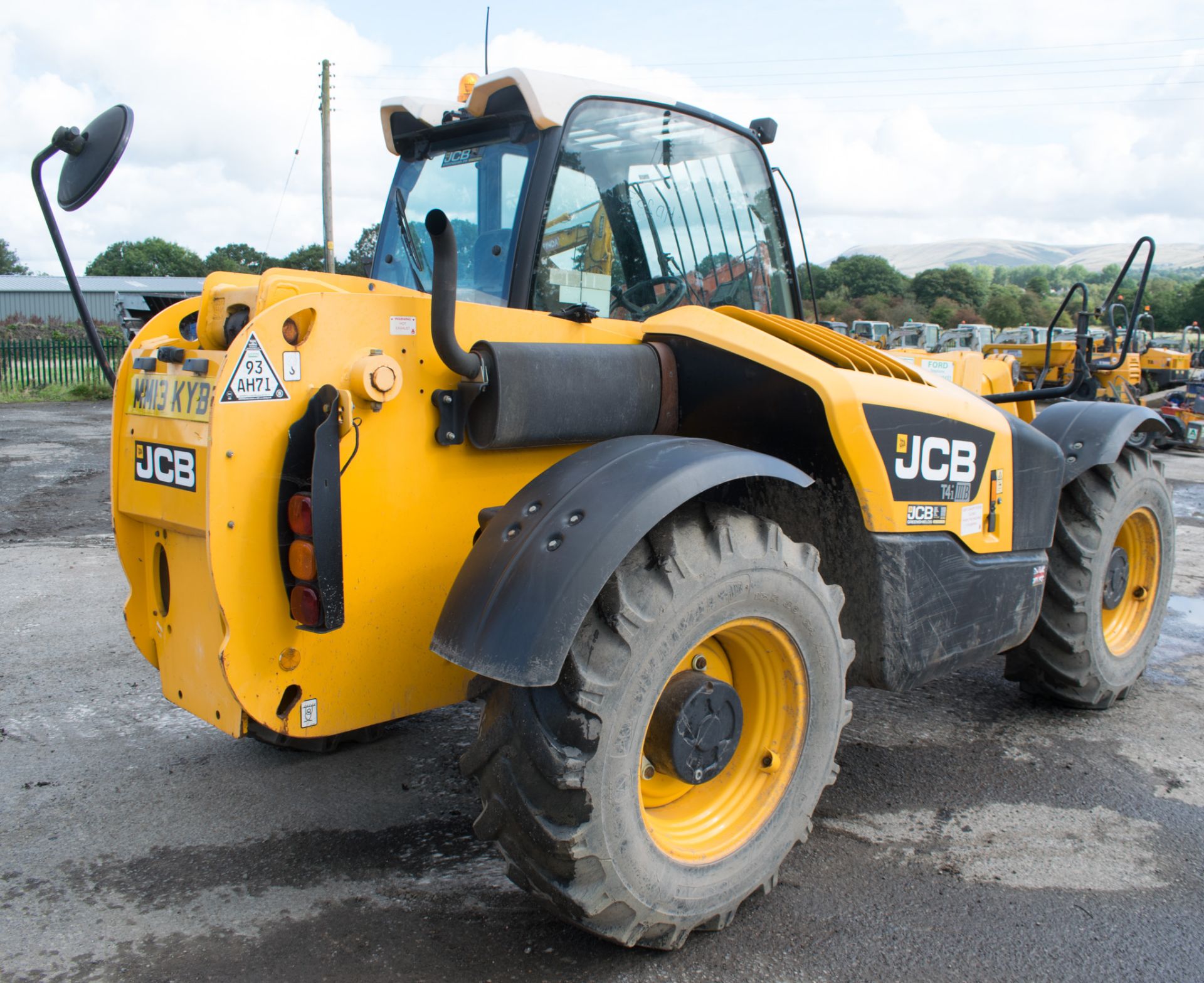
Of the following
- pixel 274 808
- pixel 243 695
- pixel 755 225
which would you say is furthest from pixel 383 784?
pixel 755 225

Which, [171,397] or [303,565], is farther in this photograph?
[171,397]

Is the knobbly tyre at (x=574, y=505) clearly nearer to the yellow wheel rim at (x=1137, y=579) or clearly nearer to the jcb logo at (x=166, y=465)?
the jcb logo at (x=166, y=465)

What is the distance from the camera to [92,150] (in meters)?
2.56

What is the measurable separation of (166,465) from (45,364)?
2465 cm

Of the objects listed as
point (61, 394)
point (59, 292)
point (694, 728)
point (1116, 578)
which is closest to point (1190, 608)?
point (1116, 578)

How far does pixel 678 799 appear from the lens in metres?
2.77

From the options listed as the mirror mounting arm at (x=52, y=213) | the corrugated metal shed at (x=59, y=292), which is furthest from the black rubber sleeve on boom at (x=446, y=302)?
the corrugated metal shed at (x=59, y=292)

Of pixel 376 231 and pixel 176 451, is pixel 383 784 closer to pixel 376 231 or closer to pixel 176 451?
pixel 176 451

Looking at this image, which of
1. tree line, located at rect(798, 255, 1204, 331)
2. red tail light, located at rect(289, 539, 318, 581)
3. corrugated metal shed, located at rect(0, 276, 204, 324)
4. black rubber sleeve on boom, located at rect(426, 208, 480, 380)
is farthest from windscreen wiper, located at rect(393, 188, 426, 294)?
corrugated metal shed, located at rect(0, 276, 204, 324)

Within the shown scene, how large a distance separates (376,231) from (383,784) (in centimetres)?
216

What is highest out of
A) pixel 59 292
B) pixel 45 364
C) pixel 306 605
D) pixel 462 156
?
pixel 59 292

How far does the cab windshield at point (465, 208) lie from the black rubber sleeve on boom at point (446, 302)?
0.64 meters

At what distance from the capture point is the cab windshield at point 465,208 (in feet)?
10.3

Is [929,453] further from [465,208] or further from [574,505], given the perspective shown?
[465,208]
